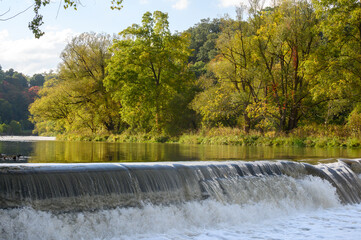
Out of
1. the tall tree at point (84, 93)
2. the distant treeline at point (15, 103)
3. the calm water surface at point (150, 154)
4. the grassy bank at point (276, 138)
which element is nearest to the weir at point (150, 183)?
the calm water surface at point (150, 154)

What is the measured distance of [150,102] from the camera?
34.7 m

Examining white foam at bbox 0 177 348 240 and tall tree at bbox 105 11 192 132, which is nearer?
white foam at bbox 0 177 348 240

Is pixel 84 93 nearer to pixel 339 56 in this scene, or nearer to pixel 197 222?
pixel 339 56

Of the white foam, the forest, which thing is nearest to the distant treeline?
the forest

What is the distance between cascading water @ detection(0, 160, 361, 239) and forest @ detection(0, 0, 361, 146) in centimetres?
1480

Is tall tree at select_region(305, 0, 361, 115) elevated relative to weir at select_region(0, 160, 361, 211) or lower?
elevated

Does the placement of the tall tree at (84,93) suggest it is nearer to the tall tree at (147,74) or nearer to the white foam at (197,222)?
the tall tree at (147,74)

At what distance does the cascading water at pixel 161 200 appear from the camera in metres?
5.51

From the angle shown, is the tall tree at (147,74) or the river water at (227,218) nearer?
the river water at (227,218)

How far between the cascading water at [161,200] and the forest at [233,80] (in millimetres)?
14798

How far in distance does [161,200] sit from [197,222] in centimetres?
78

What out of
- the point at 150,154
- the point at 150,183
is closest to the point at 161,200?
the point at 150,183

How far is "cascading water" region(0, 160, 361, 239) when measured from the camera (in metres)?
5.51

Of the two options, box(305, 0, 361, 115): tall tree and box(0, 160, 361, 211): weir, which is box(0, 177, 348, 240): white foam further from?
box(305, 0, 361, 115): tall tree
